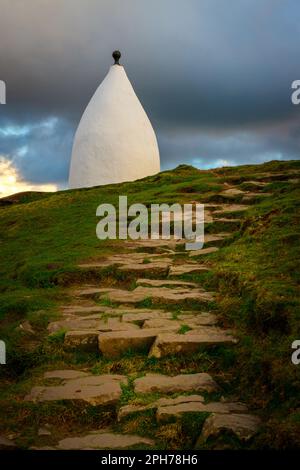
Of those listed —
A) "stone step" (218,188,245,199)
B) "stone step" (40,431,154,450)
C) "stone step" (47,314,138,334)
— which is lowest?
"stone step" (40,431,154,450)

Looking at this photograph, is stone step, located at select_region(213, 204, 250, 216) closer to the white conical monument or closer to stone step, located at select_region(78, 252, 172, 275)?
stone step, located at select_region(78, 252, 172, 275)

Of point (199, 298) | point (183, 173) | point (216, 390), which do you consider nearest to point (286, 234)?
point (199, 298)

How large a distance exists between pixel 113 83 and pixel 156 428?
2268cm

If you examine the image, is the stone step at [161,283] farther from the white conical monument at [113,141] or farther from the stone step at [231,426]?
the white conical monument at [113,141]

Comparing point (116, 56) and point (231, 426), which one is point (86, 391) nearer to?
point (231, 426)

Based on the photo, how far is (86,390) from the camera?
397 cm

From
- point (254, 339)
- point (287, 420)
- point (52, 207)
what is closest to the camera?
point (287, 420)

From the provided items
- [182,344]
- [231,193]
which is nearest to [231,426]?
[182,344]

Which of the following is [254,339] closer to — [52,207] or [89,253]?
[89,253]

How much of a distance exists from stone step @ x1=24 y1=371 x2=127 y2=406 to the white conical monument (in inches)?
761

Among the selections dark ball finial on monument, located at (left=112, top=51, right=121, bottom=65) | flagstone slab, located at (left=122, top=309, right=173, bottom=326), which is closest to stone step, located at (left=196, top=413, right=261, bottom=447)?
flagstone slab, located at (left=122, top=309, right=173, bottom=326)

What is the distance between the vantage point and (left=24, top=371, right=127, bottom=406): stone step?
151 inches

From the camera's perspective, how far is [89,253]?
8.80 m

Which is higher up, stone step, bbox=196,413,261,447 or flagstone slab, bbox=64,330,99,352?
flagstone slab, bbox=64,330,99,352
